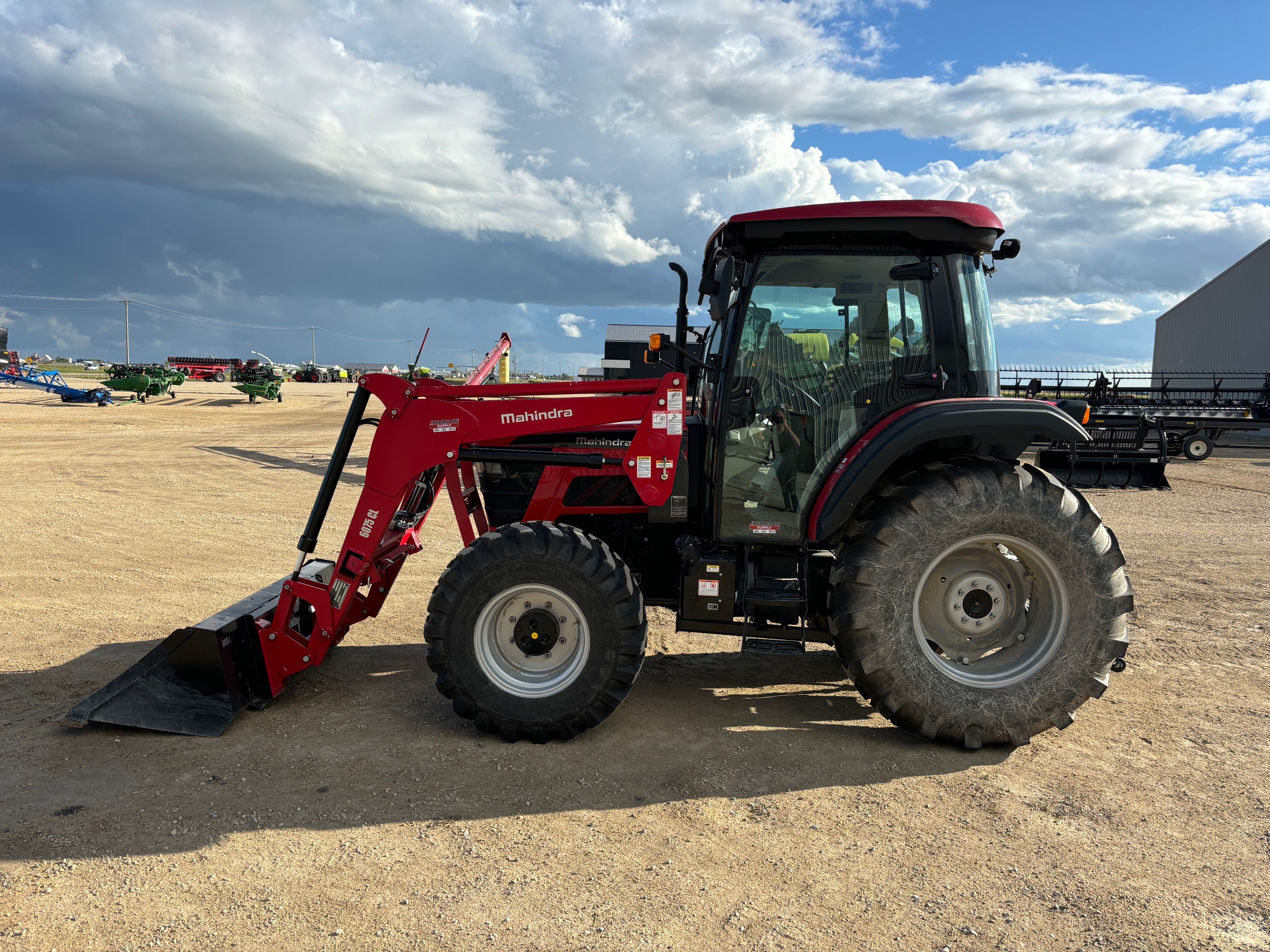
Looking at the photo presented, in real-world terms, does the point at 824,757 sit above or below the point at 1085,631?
below

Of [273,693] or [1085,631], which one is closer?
[1085,631]

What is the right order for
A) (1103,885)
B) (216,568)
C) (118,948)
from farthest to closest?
1. (216,568)
2. (1103,885)
3. (118,948)

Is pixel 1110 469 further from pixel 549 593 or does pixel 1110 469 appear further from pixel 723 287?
pixel 549 593

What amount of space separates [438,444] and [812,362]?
→ 211 centimetres

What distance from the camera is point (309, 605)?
183 inches

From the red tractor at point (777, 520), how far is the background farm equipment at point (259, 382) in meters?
31.4

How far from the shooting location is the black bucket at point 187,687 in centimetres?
397

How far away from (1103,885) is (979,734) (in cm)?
103

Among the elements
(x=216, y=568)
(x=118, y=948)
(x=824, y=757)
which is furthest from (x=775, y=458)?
(x=216, y=568)

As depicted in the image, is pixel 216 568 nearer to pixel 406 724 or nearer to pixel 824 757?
pixel 406 724

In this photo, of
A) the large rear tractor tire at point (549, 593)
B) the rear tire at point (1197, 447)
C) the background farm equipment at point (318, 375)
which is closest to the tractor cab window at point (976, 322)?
the large rear tractor tire at point (549, 593)

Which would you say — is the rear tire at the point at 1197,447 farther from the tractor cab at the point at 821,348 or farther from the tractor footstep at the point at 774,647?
the tractor footstep at the point at 774,647

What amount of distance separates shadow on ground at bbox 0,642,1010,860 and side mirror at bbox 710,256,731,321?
228cm

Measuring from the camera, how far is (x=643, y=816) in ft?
11.1
